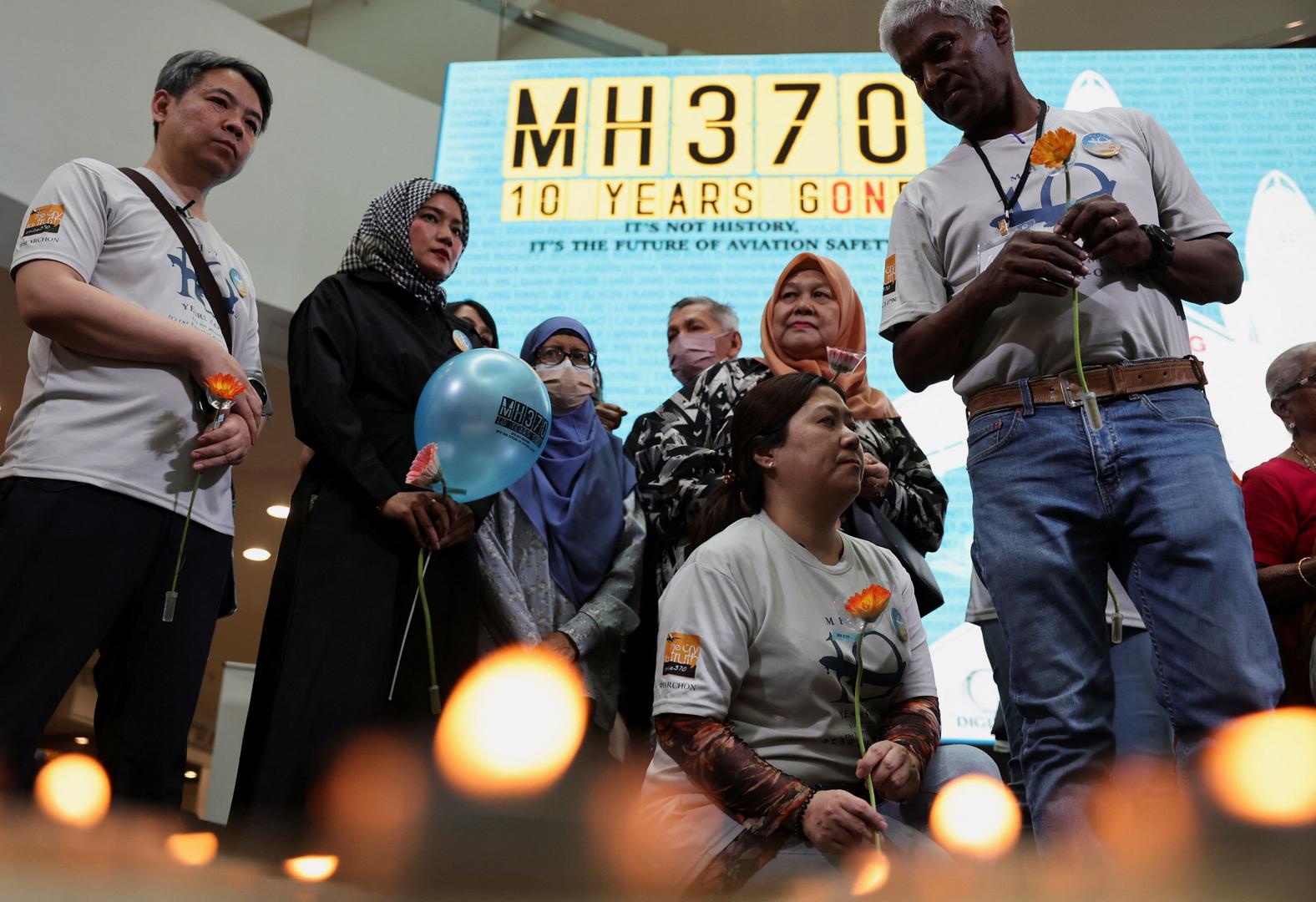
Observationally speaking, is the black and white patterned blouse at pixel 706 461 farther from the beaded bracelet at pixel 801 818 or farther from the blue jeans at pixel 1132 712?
the beaded bracelet at pixel 801 818

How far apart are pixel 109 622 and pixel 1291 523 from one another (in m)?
2.08

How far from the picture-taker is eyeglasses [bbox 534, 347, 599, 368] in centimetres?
249

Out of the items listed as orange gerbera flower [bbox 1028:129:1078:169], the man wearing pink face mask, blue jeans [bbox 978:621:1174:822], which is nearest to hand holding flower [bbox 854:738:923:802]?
blue jeans [bbox 978:621:1174:822]

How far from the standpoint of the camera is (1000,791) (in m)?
1.60

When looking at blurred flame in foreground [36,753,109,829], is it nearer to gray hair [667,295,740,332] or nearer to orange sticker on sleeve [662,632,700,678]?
orange sticker on sleeve [662,632,700,678]

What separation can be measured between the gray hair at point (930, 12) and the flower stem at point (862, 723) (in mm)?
854

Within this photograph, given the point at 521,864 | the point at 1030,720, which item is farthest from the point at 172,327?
the point at 521,864

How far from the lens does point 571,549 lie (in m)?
2.20

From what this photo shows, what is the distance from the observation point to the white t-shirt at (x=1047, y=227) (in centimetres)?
145

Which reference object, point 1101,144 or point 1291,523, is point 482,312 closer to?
point 1101,144

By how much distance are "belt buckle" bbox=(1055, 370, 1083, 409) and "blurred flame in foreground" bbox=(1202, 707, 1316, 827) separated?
1.34 feet

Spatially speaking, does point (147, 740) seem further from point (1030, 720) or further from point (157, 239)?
point (1030, 720)

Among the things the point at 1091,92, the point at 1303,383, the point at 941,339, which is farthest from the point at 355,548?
the point at 1091,92

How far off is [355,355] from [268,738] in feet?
2.29
